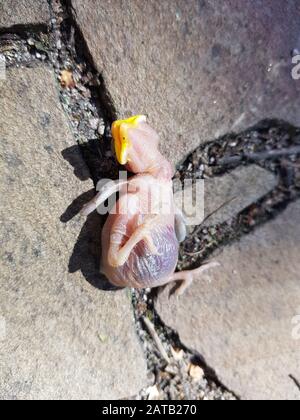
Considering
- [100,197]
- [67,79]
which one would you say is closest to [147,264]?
[100,197]

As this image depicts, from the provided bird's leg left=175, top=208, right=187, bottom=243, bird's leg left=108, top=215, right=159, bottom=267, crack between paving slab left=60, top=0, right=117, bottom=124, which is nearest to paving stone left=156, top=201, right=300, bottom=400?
bird's leg left=175, top=208, right=187, bottom=243

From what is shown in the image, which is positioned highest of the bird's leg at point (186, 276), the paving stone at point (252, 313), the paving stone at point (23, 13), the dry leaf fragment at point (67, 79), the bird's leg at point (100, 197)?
the paving stone at point (23, 13)

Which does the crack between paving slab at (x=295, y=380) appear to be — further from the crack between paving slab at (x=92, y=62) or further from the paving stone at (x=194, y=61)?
the crack between paving slab at (x=92, y=62)

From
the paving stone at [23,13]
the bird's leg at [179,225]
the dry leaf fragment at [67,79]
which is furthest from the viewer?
the bird's leg at [179,225]

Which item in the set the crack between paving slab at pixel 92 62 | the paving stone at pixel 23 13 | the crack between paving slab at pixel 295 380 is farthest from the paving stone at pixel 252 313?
the paving stone at pixel 23 13

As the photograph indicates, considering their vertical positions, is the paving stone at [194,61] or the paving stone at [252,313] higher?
the paving stone at [194,61]

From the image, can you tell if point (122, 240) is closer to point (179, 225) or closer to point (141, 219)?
point (141, 219)
